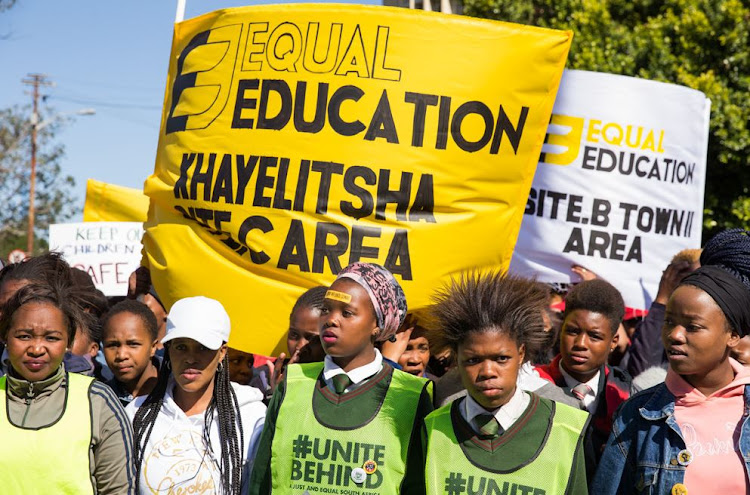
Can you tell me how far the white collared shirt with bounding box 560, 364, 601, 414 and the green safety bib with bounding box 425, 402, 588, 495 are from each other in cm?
80

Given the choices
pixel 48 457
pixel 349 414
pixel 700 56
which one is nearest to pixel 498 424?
pixel 349 414

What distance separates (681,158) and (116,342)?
3.84m

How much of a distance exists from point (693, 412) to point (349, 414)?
1.16 meters

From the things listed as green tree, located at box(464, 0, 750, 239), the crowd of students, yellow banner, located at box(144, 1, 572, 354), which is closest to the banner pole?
yellow banner, located at box(144, 1, 572, 354)

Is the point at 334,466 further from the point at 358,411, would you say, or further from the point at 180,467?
the point at 180,467

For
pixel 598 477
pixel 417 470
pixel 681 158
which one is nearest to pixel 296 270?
pixel 417 470

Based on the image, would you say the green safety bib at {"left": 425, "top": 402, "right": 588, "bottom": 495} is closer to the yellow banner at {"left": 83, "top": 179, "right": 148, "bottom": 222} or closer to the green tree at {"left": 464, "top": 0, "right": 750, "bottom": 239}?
the yellow banner at {"left": 83, "top": 179, "right": 148, "bottom": 222}

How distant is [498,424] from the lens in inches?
124

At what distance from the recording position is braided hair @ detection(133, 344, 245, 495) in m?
3.49

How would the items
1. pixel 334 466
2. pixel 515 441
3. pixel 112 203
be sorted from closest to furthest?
pixel 515 441 < pixel 334 466 < pixel 112 203

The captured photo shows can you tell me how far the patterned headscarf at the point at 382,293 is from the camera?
355 centimetres

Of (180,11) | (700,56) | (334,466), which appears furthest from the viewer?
(700,56)

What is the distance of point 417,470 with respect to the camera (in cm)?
332

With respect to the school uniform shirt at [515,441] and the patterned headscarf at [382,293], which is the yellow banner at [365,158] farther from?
the school uniform shirt at [515,441]
